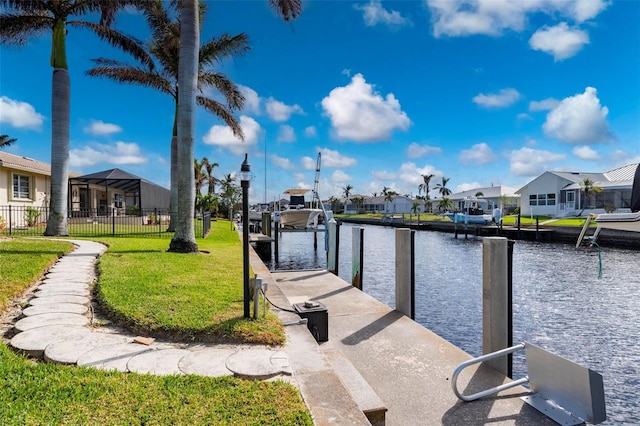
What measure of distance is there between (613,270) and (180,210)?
55.8ft

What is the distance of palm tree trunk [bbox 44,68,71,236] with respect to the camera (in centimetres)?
1412

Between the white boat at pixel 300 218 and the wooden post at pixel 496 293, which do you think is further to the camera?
the white boat at pixel 300 218

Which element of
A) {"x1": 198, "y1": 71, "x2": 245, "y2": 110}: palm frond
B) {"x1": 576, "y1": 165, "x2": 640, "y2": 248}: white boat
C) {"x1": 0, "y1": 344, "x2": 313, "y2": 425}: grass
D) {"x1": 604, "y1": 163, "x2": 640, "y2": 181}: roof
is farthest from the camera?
{"x1": 604, "y1": 163, "x2": 640, "y2": 181}: roof

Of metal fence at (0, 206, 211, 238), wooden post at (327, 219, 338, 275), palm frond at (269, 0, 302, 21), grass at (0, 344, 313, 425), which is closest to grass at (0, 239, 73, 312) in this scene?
grass at (0, 344, 313, 425)

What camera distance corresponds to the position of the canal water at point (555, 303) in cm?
680

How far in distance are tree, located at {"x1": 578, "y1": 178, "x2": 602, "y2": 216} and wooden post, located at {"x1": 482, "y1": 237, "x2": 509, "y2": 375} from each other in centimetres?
3885

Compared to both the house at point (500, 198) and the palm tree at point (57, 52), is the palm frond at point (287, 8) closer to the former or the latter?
the palm tree at point (57, 52)

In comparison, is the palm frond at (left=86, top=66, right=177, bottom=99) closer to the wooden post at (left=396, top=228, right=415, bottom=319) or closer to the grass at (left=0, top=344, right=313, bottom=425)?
the wooden post at (left=396, top=228, right=415, bottom=319)

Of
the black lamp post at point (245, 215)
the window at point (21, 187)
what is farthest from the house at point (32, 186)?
the black lamp post at point (245, 215)

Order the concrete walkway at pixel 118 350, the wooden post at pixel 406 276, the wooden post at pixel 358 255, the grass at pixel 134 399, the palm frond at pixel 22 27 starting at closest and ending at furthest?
the grass at pixel 134 399
the concrete walkway at pixel 118 350
the wooden post at pixel 406 276
the wooden post at pixel 358 255
the palm frond at pixel 22 27

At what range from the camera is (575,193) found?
40188 mm

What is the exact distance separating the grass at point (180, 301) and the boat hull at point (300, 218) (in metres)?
15.5

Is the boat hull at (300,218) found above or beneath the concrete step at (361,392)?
above

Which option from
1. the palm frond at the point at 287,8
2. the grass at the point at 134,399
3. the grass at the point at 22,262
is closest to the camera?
the grass at the point at 134,399
